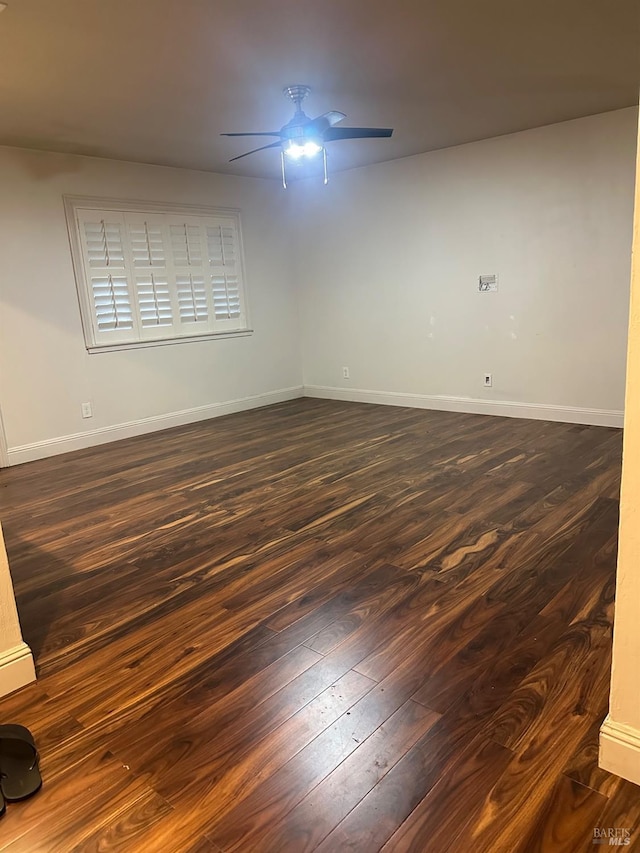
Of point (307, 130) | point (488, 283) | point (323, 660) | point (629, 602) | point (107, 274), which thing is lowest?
point (323, 660)

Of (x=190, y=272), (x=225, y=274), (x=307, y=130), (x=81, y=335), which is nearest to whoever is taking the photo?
(x=307, y=130)

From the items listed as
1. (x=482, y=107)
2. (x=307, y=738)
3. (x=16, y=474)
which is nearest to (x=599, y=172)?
(x=482, y=107)

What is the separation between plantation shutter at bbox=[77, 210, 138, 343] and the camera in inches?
203

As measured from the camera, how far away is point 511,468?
3979 millimetres

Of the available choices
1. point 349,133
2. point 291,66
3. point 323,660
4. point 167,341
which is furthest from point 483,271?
point 323,660

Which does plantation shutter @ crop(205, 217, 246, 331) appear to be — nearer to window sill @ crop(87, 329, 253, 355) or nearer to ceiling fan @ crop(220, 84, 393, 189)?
window sill @ crop(87, 329, 253, 355)

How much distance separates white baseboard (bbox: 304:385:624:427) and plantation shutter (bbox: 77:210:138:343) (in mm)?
2592

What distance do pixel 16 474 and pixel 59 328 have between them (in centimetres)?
135

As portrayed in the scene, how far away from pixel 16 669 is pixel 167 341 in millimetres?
4288

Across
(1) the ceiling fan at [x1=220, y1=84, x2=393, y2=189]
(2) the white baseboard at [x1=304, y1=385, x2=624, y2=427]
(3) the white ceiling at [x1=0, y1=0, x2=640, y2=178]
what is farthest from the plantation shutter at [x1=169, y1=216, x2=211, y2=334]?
(1) the ceiling fan at [x1=220, y1=84, x2=393, y2=189]

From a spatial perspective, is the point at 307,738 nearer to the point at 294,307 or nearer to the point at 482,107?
the point at 482,107

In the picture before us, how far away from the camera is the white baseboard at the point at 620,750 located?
4.67 feet

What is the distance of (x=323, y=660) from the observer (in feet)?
6.61

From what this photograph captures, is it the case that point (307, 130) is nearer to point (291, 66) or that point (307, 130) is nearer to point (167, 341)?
point (291, 66)
